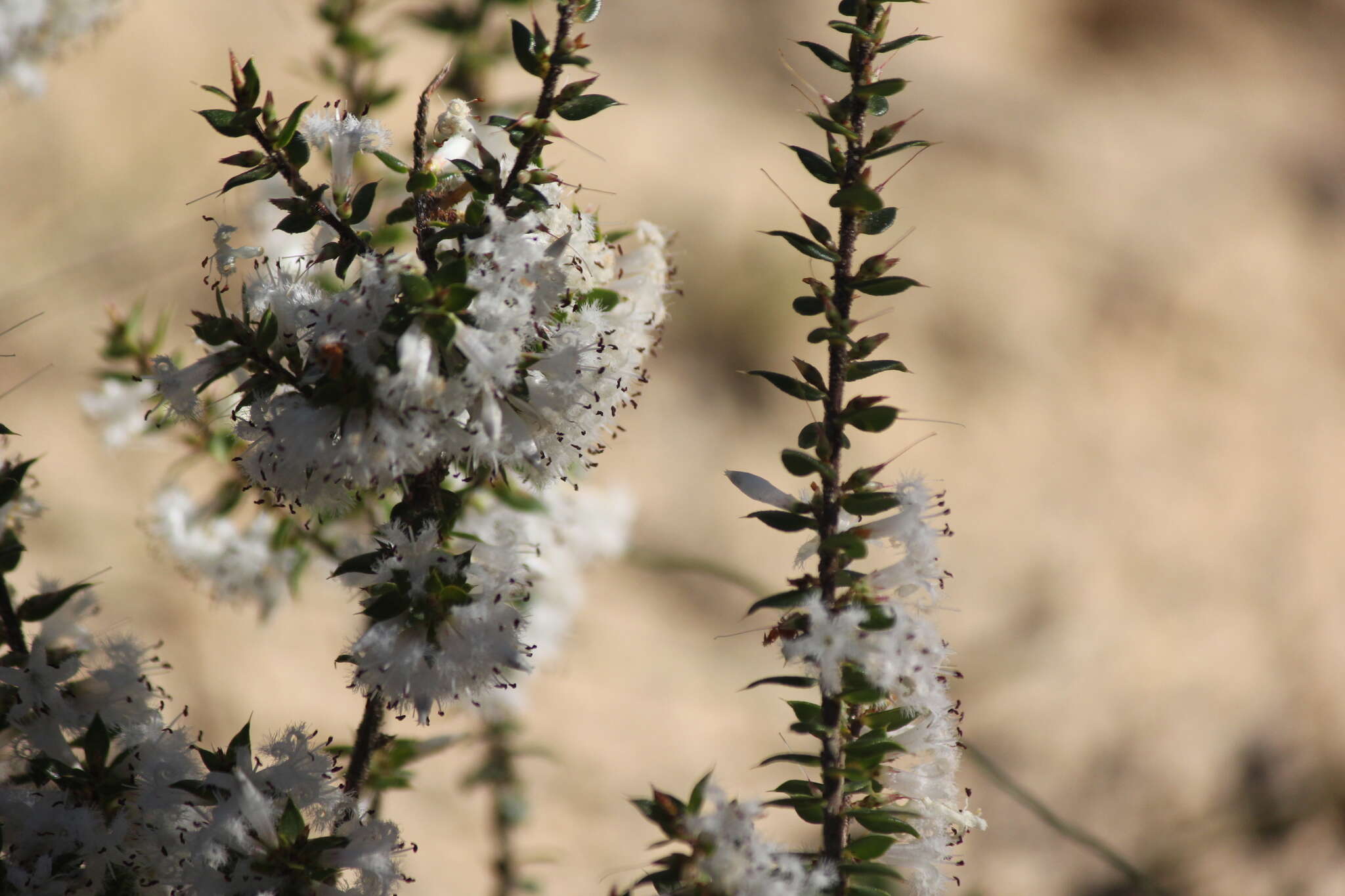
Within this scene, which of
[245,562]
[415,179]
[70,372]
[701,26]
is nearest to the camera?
[415,179]

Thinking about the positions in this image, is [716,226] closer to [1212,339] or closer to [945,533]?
[1212,339]

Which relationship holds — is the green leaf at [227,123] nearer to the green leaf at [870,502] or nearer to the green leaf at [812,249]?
the green leaf at [812,249]

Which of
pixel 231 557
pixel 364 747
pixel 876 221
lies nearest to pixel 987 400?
pixel 231 557

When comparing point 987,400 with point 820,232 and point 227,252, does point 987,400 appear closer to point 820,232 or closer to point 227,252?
point 820,232

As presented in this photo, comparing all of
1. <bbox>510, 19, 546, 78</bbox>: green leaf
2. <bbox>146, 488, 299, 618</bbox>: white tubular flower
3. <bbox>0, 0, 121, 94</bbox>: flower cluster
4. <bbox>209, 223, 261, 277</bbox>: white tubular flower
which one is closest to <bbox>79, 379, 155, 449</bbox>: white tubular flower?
<bbox>146, 488, 299, 618</bbox>: white tubular flower

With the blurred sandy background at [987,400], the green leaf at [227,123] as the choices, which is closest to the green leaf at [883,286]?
the green leaf at [227,123]

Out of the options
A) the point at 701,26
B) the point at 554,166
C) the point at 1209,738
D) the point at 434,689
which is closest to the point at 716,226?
the point at 701,26

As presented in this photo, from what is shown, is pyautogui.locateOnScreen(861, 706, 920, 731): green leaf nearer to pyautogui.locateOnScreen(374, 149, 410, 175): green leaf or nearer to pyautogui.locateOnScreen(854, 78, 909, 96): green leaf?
pyautogui.locateOnScreen(854, 78, 909, 96): green leaf
